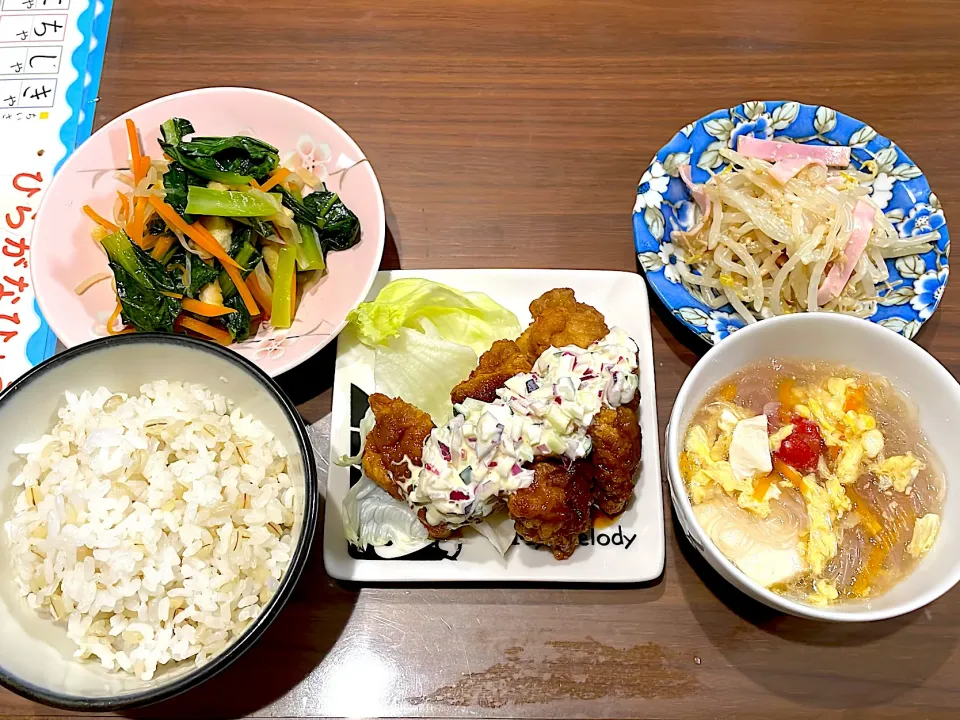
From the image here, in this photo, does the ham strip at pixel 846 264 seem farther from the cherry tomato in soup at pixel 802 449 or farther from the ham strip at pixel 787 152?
the cherry tomato in soup at pixel 802 449

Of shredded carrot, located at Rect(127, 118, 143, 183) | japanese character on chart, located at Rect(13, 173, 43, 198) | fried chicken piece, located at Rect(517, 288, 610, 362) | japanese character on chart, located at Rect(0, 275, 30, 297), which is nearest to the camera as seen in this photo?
fried chicken piece, located at Rect(517, 288, 610, 362)

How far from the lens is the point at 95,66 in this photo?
2225 mm

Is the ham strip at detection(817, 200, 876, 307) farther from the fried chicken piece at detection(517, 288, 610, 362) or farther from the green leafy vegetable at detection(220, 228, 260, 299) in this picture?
the green leafy vegetable at detection(220, 228, 260, 299)

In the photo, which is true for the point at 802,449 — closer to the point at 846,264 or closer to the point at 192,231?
the point at 846,264

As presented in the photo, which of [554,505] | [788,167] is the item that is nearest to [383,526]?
[554,505]

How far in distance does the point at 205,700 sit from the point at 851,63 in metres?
2.41

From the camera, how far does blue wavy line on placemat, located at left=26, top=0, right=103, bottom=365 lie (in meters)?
1.88

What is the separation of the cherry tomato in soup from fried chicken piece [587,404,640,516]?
29 cm

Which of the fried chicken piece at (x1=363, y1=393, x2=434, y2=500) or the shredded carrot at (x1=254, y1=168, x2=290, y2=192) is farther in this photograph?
the shredded carrot at (x1=254, y1=168, x2=290, y2=192)

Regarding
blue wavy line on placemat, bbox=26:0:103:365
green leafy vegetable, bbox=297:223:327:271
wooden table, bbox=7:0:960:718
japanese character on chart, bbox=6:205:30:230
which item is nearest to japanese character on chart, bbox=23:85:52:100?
blue wavy line on placemat, bbox=26:0:103:365

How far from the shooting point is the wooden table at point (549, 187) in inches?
60.4

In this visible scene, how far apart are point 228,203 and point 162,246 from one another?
20 centimetres

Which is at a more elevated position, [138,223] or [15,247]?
[138,223]

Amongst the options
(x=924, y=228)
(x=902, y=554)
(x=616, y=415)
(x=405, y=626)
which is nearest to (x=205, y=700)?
(x=405, y=626)
